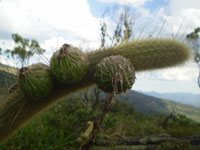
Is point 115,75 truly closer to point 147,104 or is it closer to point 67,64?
point 67,64

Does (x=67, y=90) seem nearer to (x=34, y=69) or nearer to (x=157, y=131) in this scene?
(x=34, y=69)

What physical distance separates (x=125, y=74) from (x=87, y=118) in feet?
18.1

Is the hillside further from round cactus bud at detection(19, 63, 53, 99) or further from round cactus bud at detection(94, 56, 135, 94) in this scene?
round cactus bud at detection(94, 56, 135, 94)

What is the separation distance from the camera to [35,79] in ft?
5.24

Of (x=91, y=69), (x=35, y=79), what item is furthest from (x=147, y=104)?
(x=35, y=79)

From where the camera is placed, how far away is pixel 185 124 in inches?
530

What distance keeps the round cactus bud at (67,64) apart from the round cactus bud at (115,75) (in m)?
0.18

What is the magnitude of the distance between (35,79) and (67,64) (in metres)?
0.29

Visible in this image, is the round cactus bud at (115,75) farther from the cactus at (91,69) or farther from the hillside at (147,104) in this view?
the hillside at (147,104)

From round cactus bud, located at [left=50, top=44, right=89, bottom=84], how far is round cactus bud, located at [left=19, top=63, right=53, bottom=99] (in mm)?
84

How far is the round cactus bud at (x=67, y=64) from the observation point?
155 centimetres

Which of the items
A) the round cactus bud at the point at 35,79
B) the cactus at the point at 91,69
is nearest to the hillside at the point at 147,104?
the cactus at the point at 91,69

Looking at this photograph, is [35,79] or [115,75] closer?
[115,75]

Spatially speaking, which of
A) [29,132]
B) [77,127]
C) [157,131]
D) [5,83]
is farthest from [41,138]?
[157,131]
